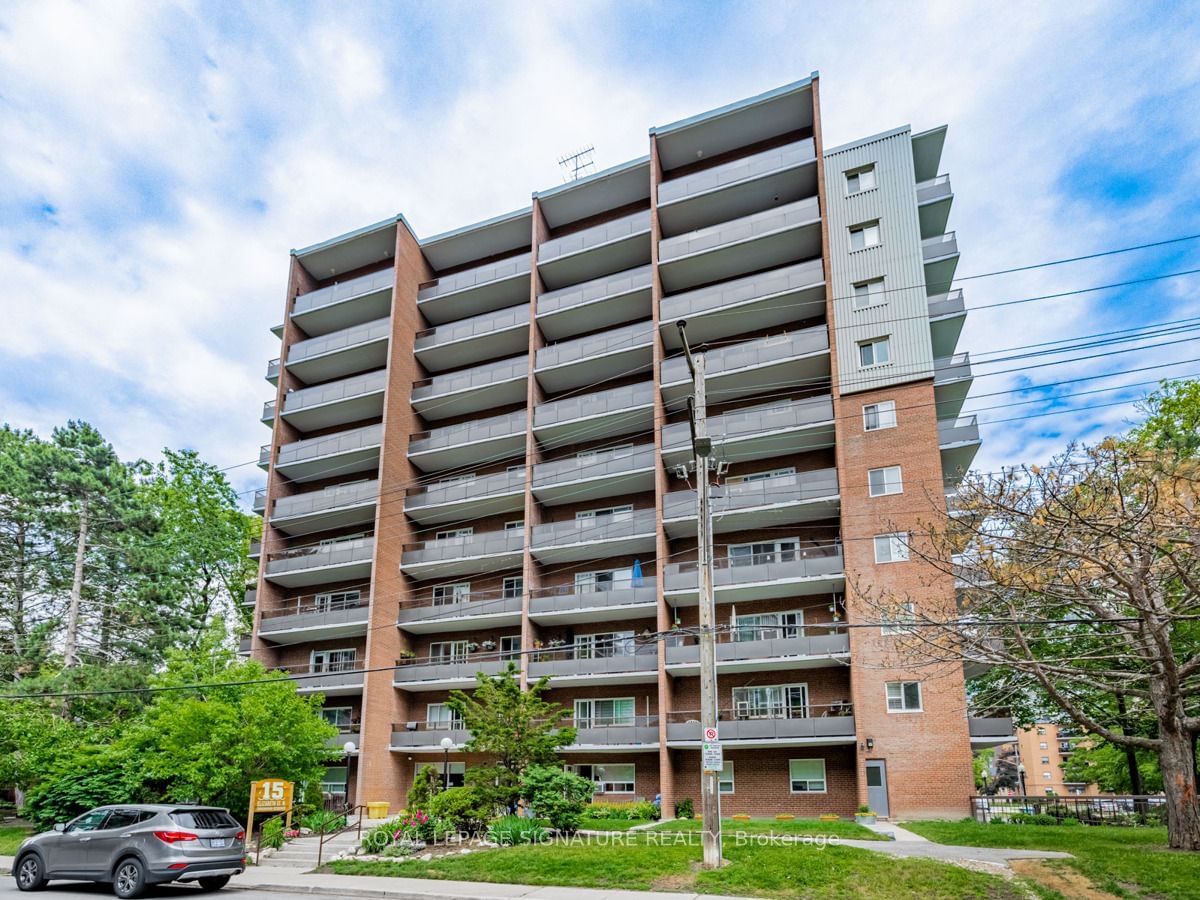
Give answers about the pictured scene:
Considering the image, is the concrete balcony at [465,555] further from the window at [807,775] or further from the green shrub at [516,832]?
the green shrub at [516,832]

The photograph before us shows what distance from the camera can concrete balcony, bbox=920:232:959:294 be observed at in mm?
32625

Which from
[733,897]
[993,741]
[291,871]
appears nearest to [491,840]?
[291,871]

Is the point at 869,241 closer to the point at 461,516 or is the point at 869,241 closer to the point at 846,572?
the point at 846,572

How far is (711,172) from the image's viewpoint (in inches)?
1427

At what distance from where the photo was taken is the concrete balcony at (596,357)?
35812 mm

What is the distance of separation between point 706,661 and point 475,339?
27101 millimetres

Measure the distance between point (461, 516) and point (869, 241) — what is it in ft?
71.1

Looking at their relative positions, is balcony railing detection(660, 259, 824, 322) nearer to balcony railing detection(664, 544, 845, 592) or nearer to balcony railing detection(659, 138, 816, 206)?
balcony railing detection(659, 138, 816, 206)

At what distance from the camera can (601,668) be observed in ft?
105

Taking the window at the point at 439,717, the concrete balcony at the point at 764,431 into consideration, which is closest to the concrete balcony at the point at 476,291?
the concrete balcony at the point at 764,431

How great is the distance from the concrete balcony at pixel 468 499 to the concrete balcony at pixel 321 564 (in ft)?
8.96

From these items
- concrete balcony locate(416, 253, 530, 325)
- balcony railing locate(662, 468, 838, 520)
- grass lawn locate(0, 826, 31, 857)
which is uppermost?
concrete balcony locate(416, 253, 530, 325)

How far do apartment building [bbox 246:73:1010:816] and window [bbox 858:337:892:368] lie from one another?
113 mm

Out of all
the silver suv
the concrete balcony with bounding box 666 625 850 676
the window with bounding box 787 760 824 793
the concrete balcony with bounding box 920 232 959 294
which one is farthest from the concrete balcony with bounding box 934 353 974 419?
the silver suv
